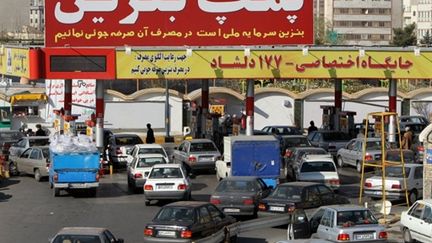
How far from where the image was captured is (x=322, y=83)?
74.3 meters

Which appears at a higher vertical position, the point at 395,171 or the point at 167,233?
the point at 395,171

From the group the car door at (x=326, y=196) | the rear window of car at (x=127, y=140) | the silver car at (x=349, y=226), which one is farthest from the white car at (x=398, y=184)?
the rear window of car at (x=127, y=140)

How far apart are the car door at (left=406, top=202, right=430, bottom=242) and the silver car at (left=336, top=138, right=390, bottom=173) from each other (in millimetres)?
15670

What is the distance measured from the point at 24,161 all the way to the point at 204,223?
61.3 feet

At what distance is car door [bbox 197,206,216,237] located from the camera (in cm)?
2095

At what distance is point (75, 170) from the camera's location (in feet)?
103

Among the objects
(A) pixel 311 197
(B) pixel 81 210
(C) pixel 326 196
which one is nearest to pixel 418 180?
(C) pixel 326 196

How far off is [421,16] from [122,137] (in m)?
131

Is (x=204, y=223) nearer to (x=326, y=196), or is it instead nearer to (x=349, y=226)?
(x=349, y=226)

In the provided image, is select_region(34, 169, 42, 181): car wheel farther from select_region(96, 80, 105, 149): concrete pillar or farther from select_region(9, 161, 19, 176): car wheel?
select_region(96, 80, 105, 149): concrete pillar

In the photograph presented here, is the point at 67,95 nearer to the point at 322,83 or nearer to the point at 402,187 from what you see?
the point at 402,187

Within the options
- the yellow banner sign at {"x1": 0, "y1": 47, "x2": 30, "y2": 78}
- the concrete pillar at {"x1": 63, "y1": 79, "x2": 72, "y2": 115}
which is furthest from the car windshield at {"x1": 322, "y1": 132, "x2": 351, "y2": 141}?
the yellow banner sign at {"x1": 0, "y1": 47, "x2": 30, "y2": 78}

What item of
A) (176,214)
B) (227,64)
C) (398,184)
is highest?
(227,64)

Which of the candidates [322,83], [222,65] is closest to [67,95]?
[222,65]
